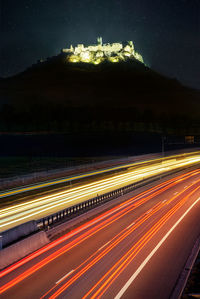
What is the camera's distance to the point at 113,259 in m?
18.1

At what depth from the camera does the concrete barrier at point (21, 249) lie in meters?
16.9

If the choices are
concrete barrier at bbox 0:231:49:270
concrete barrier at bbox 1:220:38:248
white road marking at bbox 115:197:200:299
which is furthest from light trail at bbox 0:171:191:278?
white road marking at bbox 115:197:200:299

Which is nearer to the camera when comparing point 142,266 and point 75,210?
point 142,266

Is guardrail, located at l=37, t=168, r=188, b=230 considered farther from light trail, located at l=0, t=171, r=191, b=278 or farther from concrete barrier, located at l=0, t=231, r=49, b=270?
concrete barrier, located at l=0, t=231, r=49, b=270

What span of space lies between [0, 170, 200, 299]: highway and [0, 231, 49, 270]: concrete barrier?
38cm

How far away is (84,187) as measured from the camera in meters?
42.2

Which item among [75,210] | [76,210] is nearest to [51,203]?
[75,210]

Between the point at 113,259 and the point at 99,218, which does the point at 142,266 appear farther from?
the point at 99,218

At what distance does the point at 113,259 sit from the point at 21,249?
563 cm

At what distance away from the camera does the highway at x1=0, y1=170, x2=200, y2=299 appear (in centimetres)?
1445

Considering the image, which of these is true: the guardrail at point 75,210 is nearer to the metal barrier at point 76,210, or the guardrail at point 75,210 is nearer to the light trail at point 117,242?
the metal barrier at point 76,210

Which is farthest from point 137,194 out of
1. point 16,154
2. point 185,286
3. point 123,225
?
point 16,154

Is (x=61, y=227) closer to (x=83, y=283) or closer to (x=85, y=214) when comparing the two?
(x=85, y=214)

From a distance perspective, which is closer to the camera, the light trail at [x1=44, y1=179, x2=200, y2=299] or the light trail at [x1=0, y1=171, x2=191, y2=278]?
the light trail at [x1=44, y1=179, x2=200, y2=299]
